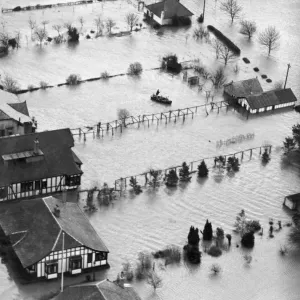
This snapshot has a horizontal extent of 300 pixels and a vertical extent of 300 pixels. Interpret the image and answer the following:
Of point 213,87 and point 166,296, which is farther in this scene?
point 213,87

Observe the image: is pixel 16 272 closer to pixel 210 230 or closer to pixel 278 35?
pixel 210 230

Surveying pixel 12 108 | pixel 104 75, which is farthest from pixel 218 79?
pixel 12 108

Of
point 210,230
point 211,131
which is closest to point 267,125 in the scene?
point 211,131

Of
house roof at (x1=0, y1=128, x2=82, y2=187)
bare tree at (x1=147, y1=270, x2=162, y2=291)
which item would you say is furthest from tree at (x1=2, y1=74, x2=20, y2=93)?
bare tree at (x1=147, y1=270, x2=162, y2=291)

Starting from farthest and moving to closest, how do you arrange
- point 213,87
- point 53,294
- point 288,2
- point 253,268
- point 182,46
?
point 288,2
point 182,46
point 213,87
point 253,268
point 53,294

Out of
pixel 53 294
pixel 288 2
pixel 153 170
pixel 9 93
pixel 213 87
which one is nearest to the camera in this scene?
pixel 53 294

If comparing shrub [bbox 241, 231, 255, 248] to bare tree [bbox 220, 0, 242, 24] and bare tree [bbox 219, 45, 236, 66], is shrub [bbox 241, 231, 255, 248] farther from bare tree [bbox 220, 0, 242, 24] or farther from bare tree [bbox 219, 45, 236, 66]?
bare tree [bbox 220, 0, 242, 24]
